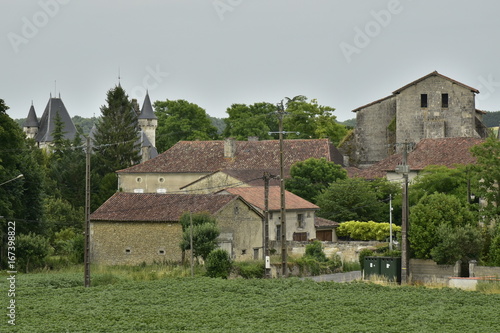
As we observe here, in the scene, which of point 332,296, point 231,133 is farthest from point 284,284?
point 231,133

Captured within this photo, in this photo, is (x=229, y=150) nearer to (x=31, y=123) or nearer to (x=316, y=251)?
(x=316, y=251)

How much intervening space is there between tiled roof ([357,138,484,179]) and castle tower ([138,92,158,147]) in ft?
185

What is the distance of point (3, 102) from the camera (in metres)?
51.9

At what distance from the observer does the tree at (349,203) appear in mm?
61531

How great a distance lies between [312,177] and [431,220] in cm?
2428

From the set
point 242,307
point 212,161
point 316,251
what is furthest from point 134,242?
point 212,161

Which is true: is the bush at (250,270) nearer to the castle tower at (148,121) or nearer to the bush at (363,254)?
the bush at (363,254)

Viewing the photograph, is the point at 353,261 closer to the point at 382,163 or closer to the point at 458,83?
the point at 382,163

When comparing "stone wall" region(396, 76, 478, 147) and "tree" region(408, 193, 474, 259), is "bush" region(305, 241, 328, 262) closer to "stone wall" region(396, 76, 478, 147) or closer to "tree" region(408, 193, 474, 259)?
"tree" region(408, 193, 474, 259)

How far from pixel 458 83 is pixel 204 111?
4221 cm

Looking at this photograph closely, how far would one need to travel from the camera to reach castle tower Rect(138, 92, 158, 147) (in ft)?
407

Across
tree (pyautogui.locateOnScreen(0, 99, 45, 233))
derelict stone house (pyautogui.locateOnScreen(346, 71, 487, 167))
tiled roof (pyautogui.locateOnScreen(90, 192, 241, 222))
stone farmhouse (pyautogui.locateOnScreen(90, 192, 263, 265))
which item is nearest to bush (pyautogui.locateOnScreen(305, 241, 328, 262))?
stone farmhouse (pyautogui.locateOnScreen(90, 192, 263, 265))

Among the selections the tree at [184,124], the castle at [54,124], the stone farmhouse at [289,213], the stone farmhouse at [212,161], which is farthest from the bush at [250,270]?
the castle at [54,124]

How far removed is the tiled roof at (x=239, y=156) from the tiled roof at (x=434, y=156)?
5810mm
